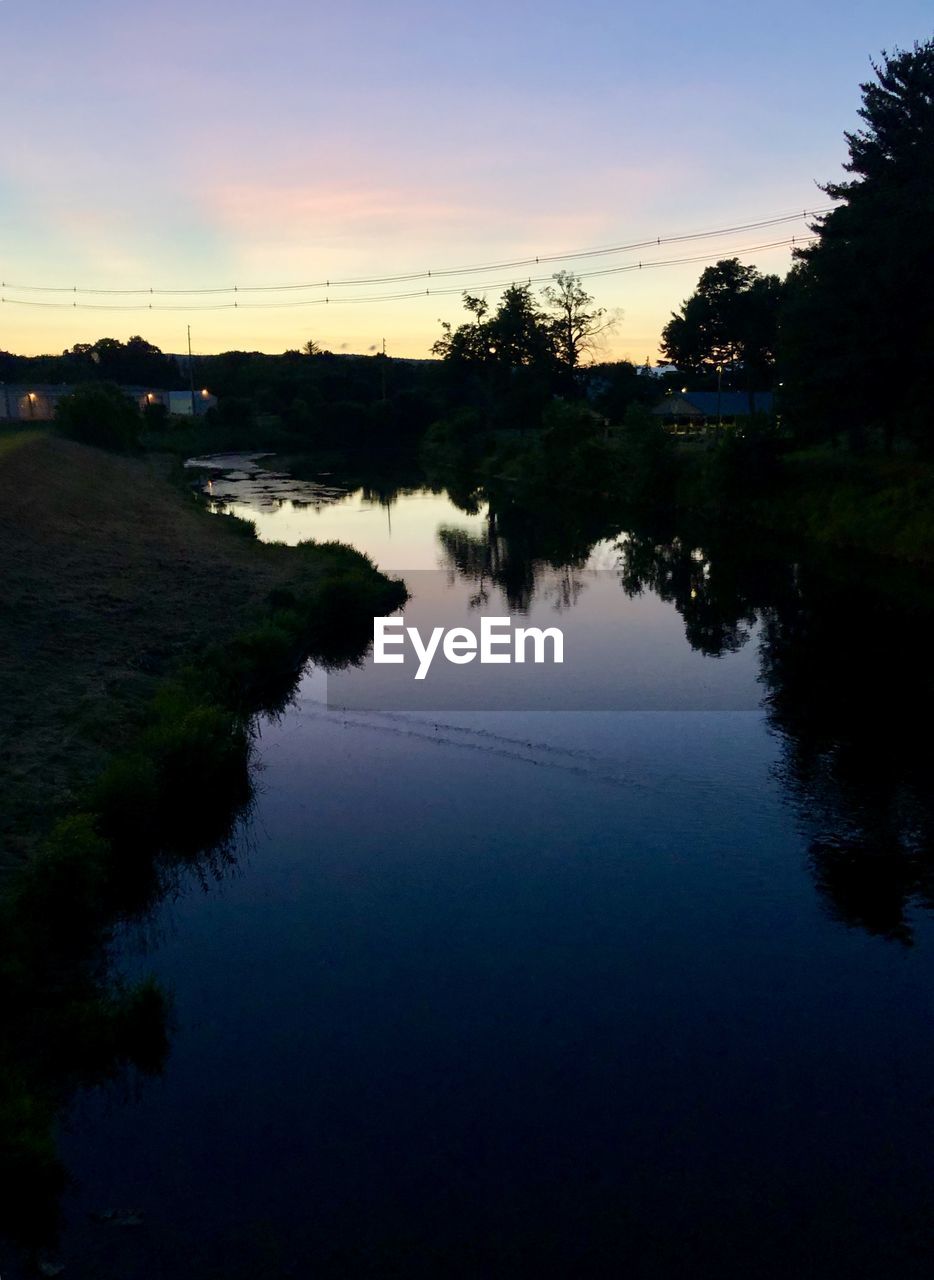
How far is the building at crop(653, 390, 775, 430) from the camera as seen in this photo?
8612cm

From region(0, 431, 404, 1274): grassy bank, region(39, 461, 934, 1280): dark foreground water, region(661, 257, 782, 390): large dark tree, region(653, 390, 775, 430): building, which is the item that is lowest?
region(39, 461, 934, 1280): dark foreground water

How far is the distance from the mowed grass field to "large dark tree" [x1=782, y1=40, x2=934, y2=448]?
20144mm

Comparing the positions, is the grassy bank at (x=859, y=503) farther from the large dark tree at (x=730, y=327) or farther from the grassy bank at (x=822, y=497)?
the large dark tree at (x=730, y=327)

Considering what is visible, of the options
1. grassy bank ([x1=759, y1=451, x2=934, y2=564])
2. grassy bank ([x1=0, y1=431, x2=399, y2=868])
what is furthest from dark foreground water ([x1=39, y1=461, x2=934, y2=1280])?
grassy bank ([x1=759, y1=451, x2=934, y2=564])

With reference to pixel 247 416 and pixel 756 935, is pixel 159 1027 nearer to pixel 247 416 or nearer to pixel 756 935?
pixel 756 935

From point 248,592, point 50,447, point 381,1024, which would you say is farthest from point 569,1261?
point 50,447

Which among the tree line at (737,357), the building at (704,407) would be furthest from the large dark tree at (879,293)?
the building at (704,407)

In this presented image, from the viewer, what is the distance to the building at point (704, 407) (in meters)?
86.1

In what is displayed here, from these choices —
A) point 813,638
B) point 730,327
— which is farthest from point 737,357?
point 813,638

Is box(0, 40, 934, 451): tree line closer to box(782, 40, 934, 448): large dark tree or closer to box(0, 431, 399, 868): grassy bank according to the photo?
box(782, 40, 934, 448): large dark tree

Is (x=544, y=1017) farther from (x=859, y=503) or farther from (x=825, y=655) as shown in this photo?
(x=859, y=503)

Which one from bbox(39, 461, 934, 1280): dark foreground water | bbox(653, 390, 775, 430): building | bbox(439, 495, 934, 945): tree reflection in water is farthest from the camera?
bbox(653, 390, 775, 430): building

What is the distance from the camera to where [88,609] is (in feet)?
83.8

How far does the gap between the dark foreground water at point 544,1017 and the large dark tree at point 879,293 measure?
21.8 metres
